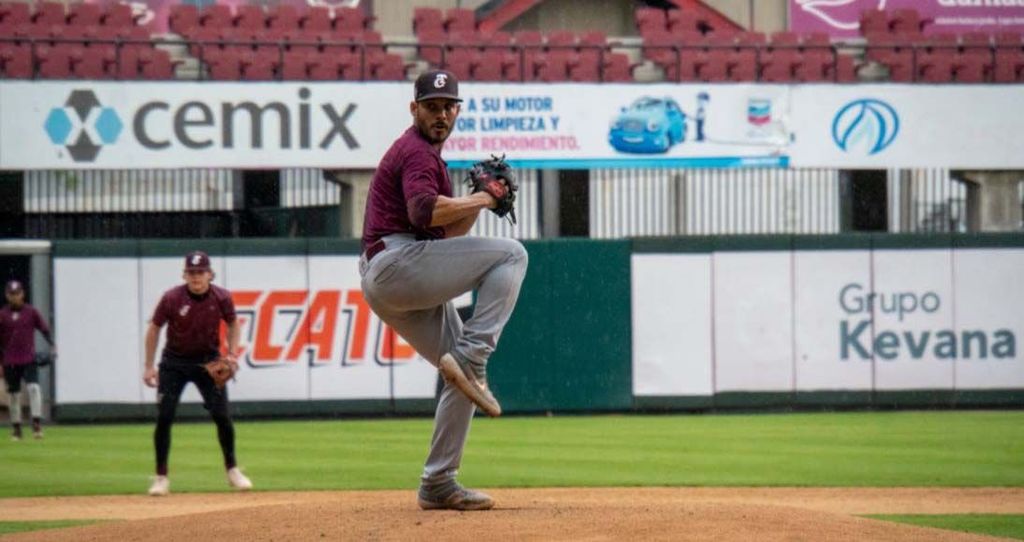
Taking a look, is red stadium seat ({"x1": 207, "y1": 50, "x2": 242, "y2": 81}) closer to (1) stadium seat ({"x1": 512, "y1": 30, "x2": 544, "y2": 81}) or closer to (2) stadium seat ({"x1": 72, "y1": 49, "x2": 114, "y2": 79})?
(2) stadium seat ({"x1": 72, "y1": 49, "x2": 114, "y2": 79})

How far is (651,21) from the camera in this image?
24969 mm

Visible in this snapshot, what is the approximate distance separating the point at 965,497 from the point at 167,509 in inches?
237

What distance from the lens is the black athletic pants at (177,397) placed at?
1278 centimetres

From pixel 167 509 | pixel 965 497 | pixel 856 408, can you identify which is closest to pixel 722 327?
pixel 856 408

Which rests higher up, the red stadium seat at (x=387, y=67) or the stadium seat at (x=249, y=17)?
the stadium seat at (x=249, y=17)

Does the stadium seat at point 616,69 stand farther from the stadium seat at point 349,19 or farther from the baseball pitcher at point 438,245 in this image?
the baseball pitcher at point 438,245

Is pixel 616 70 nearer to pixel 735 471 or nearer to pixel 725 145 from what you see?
pixel 725 145

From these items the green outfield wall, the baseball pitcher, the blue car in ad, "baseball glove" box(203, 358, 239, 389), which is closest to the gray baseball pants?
the baseball pitcher

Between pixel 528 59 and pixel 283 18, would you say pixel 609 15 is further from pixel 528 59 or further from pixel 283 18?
pixel 283 18

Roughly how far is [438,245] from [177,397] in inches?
233

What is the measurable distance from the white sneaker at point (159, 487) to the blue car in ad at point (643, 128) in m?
10.6

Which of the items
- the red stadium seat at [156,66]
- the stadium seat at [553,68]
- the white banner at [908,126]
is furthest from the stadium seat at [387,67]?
the white banner at [908,126]

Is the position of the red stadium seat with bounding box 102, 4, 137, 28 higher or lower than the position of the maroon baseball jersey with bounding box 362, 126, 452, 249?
higher

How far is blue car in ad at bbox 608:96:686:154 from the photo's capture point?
71.9 feet
